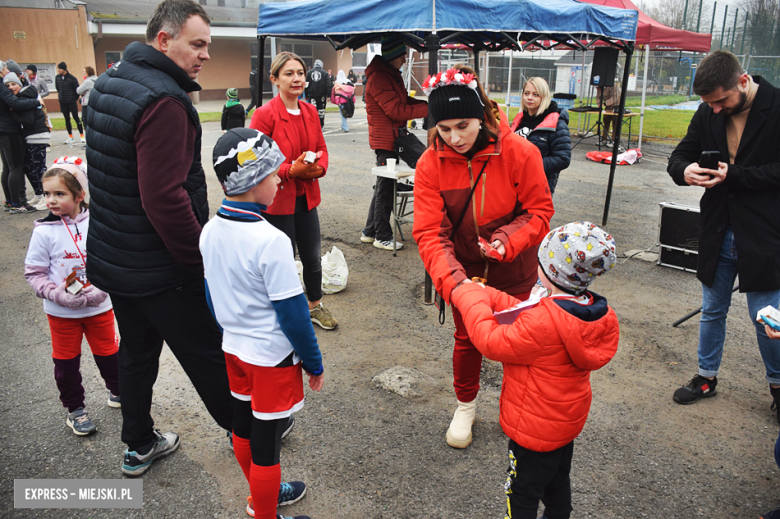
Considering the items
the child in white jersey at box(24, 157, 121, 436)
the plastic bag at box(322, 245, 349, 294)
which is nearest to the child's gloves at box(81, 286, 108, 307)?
the child in white jersey at box(24, 157, 121, 436)

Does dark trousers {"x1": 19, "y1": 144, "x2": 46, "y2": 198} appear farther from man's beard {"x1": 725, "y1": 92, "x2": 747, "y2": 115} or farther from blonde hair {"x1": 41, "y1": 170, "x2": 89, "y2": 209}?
man's beard {"x1": 725, "y1": 92, "x2": 747, "y2": 115}

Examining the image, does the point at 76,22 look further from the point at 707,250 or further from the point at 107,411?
the point at 707,250

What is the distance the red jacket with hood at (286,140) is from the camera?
392 cm

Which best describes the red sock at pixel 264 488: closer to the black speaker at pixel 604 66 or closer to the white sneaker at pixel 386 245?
the white sneaker at pixel 386 245

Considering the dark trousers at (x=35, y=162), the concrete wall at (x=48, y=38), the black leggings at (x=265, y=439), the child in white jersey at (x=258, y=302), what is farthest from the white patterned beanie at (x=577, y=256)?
the concrete wall at (x=48, y=38)

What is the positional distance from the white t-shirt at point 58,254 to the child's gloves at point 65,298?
78mm

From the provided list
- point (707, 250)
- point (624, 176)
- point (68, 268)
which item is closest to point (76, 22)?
point (624, 176)

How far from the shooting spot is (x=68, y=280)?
9.42 ft

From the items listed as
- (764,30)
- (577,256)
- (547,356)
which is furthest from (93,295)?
(764,30)

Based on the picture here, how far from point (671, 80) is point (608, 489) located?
3155cm

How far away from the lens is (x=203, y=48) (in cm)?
236

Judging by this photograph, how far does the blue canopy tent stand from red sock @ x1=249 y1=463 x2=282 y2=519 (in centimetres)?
327

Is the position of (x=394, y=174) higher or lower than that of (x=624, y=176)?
higher

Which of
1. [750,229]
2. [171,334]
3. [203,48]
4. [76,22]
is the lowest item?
[171,334]
